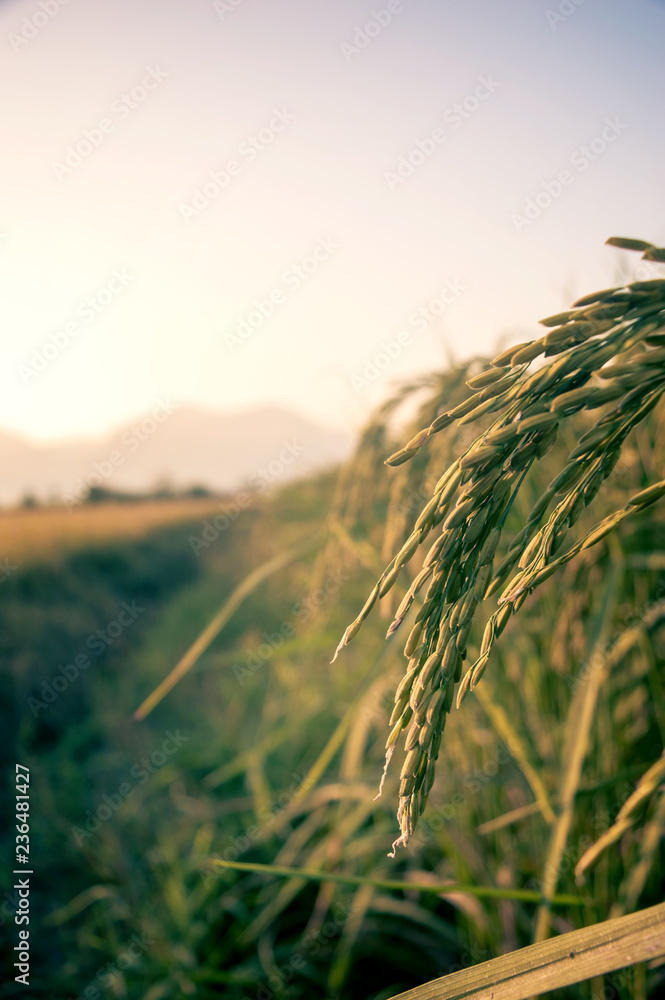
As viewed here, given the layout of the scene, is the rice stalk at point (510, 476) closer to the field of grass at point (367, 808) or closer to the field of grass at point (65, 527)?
the field of grass at point (367, 808)

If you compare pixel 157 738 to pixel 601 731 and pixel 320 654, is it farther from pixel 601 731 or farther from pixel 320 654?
pixel 601 731

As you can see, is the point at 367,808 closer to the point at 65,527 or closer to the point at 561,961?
the point at 561,961

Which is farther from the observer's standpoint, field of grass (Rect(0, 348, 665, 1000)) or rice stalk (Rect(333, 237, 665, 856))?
field of grass (Rect(0, 348, 665, 1000))

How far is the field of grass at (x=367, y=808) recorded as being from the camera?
3.88 ft

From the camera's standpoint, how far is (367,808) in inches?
71.6

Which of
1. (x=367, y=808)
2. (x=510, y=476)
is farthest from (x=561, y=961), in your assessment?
(x=367, y=808)

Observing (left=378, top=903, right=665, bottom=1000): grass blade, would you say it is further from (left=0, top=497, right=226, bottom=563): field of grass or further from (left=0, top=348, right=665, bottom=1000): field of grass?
(left=0, top=497, right=226, bottom=563): field of grass

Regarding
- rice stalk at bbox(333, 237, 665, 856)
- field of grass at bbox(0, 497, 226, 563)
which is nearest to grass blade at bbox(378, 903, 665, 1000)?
rice stalk at bbox(333, 237, 665, 856)

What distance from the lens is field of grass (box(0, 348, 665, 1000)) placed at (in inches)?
46.6

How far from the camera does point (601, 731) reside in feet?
4.28

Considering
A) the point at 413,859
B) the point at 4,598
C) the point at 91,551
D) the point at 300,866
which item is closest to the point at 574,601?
the point at 413,859

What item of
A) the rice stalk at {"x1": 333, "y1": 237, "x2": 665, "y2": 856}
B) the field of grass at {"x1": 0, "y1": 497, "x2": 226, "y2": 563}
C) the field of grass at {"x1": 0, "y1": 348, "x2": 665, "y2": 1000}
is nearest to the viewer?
the rice stalk at {"x1": 333, "y1": 237, "x2": 665, "y2": 856}

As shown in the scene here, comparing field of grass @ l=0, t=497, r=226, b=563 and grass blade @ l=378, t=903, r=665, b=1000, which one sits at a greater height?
field of grass @ l=0, t=497, r=226, b=563

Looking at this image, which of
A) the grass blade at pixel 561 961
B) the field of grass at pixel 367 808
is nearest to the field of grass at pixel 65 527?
the field of grass at pixel 367 808
